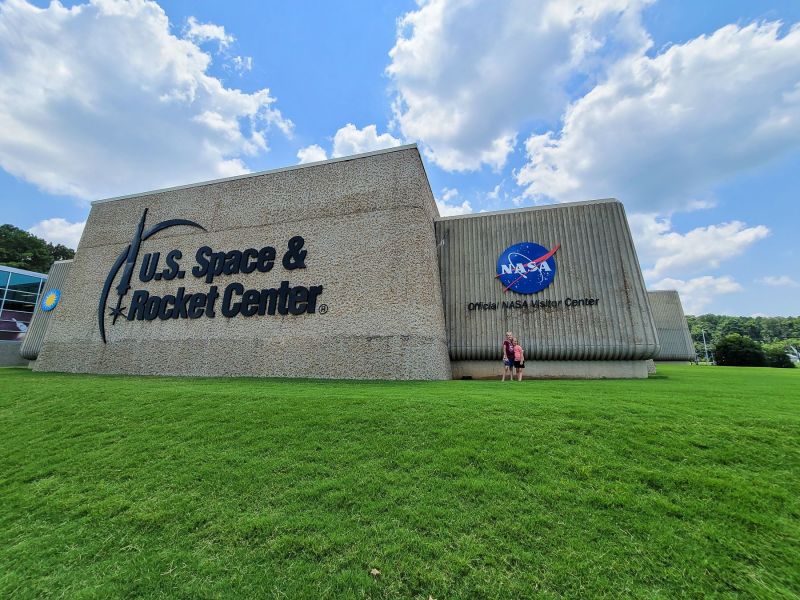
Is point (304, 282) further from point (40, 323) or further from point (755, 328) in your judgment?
point (755, 328)

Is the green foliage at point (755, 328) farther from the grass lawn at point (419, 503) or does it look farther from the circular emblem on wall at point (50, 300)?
the circular emblem on wall at point (50, 300)

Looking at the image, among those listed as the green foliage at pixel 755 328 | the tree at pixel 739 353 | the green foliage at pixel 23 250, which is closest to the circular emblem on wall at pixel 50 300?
the green foliage at pixel 23 250

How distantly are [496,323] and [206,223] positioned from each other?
51.2 feet

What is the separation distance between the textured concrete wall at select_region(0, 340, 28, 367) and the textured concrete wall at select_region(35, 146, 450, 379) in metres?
15.6

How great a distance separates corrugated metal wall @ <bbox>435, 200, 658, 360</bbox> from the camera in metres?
14.4

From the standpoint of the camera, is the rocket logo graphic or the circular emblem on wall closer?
the rocket logo graphic

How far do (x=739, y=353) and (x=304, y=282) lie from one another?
39700 millimetres

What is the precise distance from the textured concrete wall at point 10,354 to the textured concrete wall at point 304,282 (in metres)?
15.6

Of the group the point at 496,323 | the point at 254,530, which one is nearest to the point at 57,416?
the point at 254,530

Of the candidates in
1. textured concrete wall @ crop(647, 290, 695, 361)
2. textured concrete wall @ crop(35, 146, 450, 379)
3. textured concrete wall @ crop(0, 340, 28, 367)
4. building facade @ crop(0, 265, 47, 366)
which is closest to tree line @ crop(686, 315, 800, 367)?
textured concrete wall @ crop(647, 290, 695, 361)

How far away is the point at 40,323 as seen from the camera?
80.8ft

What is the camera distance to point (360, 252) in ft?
51.2

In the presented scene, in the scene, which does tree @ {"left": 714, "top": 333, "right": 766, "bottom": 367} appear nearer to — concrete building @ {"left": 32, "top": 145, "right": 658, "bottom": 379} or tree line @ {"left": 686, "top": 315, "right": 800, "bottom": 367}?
tree line @ {"left": 686, "top": 315, "right": 800, "bottom": 367}

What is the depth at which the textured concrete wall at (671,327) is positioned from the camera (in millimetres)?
32156
